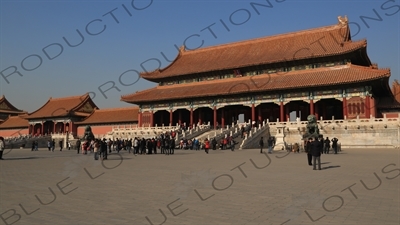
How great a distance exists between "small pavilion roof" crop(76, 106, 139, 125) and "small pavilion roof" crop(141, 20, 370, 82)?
18.7ft

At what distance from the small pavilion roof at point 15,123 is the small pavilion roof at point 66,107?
2.68m

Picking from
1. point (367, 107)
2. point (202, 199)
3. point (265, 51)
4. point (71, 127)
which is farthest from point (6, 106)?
point (202, 199)

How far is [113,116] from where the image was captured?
49594 millimetres

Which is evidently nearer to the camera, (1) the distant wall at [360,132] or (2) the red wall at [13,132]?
(1) the distant wall at [360,132]

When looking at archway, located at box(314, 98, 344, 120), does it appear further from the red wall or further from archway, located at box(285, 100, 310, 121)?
the red wall

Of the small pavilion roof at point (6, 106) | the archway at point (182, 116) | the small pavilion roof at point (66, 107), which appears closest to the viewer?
the archway at point (182, 116)

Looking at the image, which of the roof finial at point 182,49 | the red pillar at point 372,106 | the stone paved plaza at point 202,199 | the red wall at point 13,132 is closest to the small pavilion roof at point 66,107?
the red wall at point 13,132

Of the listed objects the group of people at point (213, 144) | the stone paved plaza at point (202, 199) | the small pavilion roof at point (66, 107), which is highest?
the small pavilion roof at point (66, 107)

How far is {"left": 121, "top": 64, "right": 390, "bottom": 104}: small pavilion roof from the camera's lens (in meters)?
32.4

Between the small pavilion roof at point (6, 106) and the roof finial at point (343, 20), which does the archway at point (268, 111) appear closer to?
the roof finial at point (343, 20)

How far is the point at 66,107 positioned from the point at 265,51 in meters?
32.3

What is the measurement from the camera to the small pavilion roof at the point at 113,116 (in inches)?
1896

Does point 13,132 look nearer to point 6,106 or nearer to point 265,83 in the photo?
point 6,106

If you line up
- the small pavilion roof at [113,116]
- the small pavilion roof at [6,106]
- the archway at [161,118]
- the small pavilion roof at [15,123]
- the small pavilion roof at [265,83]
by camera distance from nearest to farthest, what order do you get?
the small pavilion roof at [265,83] → the archway at [161,118] → the small pavilion roof at [113,116] → the small pavilion roof at [15,123] → the small pavilion roof at [6,106]
